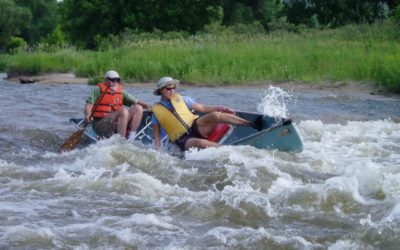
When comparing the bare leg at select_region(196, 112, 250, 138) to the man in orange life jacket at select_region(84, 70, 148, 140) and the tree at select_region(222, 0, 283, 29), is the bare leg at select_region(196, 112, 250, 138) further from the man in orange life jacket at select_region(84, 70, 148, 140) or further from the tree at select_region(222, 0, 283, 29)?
the tree at select_region(222, 0, 283, 29)

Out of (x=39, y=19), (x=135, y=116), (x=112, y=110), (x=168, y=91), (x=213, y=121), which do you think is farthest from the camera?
(x=39, y=19)

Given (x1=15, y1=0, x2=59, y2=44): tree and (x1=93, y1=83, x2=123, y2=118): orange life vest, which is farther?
(x1=15, y1=0, x2=59, y2=44): tree

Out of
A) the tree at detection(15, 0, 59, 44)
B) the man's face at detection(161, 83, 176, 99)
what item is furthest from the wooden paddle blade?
the tree at detection(15, 0, 59, 44)

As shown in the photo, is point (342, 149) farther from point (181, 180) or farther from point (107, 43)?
point (107, 43)

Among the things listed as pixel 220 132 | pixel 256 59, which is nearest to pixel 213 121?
pixel 220 132

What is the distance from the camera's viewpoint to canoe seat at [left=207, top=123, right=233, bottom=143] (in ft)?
31.7

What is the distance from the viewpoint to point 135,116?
1048cm

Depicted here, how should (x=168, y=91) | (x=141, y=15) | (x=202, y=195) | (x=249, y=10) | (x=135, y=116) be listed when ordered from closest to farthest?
1. (x=202, y=195)
2. (x=168, y=91)
3. (x=135, y=116)
4. (x=141, y=15)
5. (x=249, y=10)

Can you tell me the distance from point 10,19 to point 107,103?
169ft

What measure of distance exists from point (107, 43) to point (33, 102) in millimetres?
15897

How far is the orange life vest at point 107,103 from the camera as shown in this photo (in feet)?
35.3

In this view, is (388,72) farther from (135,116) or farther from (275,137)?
(275,137)

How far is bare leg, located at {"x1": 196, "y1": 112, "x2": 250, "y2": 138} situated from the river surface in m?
0.36

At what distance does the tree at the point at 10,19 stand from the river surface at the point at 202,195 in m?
49.9
